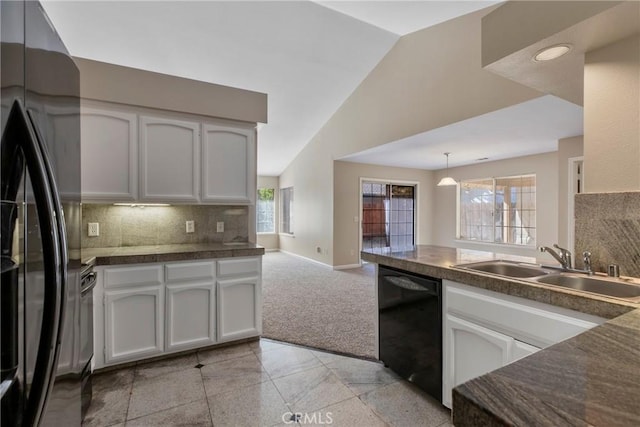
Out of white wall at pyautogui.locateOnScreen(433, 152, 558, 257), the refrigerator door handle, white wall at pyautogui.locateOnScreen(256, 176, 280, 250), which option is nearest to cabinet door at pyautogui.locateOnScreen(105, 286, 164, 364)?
the refrigerator door handle

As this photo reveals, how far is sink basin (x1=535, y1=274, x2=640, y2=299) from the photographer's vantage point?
1.44 m

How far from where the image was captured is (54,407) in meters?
1.06

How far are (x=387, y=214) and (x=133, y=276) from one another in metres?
5.85

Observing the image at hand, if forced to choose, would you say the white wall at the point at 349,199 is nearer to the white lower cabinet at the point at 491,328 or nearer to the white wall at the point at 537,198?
the white wall at the point at 537,198

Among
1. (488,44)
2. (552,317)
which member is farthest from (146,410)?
(488,44)

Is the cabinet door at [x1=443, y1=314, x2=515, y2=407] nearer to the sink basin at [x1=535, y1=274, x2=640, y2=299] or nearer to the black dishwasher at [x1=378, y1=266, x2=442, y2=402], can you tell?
the black dishwasher at [x1=378, y1=266, x2=442, y2=402]

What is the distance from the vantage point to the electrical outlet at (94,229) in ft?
9.13

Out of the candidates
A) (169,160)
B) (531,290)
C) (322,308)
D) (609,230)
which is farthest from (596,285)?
(169,160)

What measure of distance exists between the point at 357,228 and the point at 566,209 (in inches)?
147

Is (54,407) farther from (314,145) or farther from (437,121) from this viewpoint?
(314,145)

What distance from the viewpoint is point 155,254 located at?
2.52 m

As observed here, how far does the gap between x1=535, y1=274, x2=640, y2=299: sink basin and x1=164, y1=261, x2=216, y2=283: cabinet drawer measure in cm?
245

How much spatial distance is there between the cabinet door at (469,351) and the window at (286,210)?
716 cm

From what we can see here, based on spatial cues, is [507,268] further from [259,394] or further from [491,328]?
[259,394]
